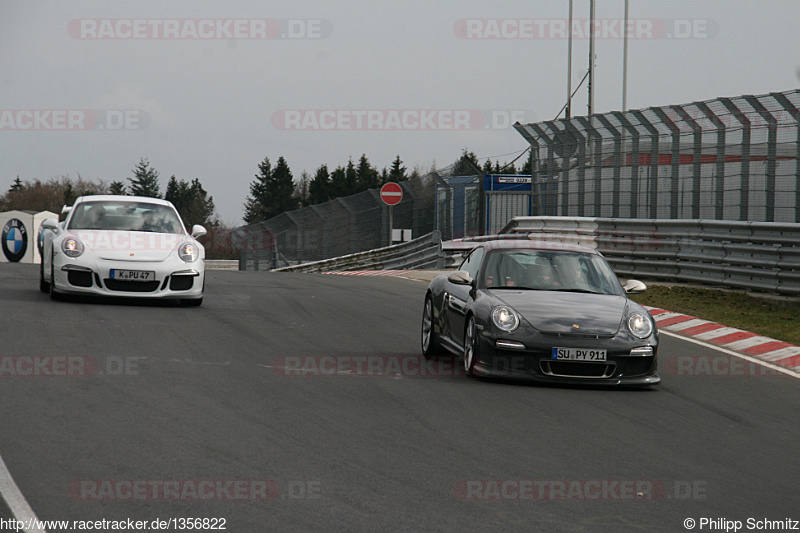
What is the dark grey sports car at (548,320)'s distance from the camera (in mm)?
7992

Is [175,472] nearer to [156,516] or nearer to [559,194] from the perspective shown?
[156,516]

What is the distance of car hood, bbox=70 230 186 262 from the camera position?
1238 cm

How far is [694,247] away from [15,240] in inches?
948

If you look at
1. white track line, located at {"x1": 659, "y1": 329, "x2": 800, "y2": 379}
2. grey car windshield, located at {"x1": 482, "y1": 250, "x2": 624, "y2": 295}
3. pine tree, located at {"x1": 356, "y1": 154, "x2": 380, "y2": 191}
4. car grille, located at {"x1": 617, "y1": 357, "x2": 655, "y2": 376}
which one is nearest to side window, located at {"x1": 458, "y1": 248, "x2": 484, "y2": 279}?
grey car windshield, located at {"x1": 482, "y1": 250, "x2": 624, "y2": 295}

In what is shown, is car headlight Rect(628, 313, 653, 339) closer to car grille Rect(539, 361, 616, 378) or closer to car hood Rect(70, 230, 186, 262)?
car grille Rect(539, 361, 616, 378)

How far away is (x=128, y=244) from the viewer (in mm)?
12648

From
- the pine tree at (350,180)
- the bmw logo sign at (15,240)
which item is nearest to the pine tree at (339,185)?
the pine tree at (350,180)

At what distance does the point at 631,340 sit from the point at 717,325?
546cm

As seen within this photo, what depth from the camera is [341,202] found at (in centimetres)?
3344

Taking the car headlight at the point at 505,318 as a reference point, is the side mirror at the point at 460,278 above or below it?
above

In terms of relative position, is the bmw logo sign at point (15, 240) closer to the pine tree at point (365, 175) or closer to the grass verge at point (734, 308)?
the grass verge at point (734, 308)

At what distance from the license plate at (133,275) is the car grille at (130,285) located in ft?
0.17

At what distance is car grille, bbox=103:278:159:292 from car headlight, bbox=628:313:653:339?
6.50 m
